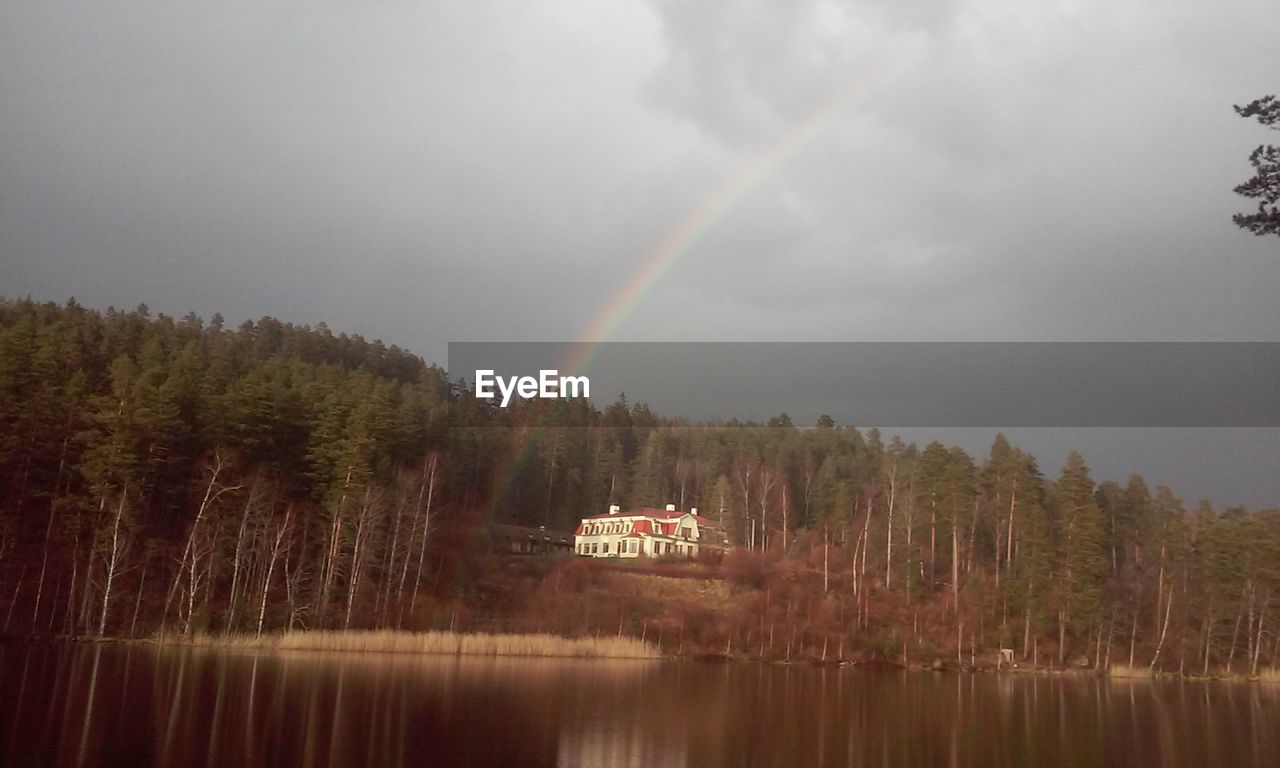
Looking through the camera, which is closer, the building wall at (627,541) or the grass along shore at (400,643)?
the grass along shore at (400,643)

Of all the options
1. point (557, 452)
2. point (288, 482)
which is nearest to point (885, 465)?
point (557, 452)

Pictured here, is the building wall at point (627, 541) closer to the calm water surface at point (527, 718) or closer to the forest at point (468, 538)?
the forest at point (468, 538)

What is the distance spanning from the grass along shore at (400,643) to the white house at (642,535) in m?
31.6

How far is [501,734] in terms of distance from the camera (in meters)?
20.0

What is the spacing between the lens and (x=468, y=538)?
68.4 metres

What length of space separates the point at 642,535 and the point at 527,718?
5997cm

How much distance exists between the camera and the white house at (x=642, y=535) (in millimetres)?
81875

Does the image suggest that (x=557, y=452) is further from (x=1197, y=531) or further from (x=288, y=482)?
(x=1197, y=531)

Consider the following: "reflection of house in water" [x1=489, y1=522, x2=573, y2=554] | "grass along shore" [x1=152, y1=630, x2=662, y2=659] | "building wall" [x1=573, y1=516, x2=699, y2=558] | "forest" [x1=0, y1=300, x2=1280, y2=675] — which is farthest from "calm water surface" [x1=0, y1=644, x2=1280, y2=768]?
"building wall" [x1=573, y1=516, x2=699, y2=558]

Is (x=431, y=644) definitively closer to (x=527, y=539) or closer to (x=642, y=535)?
(x=527, y=539)

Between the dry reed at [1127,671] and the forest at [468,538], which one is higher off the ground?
the forest at [468,538]

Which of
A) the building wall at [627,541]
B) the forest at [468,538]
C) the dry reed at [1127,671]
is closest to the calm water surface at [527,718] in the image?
the forest at [468,538]

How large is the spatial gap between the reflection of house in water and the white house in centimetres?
178

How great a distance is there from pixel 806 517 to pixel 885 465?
36.4 ft
